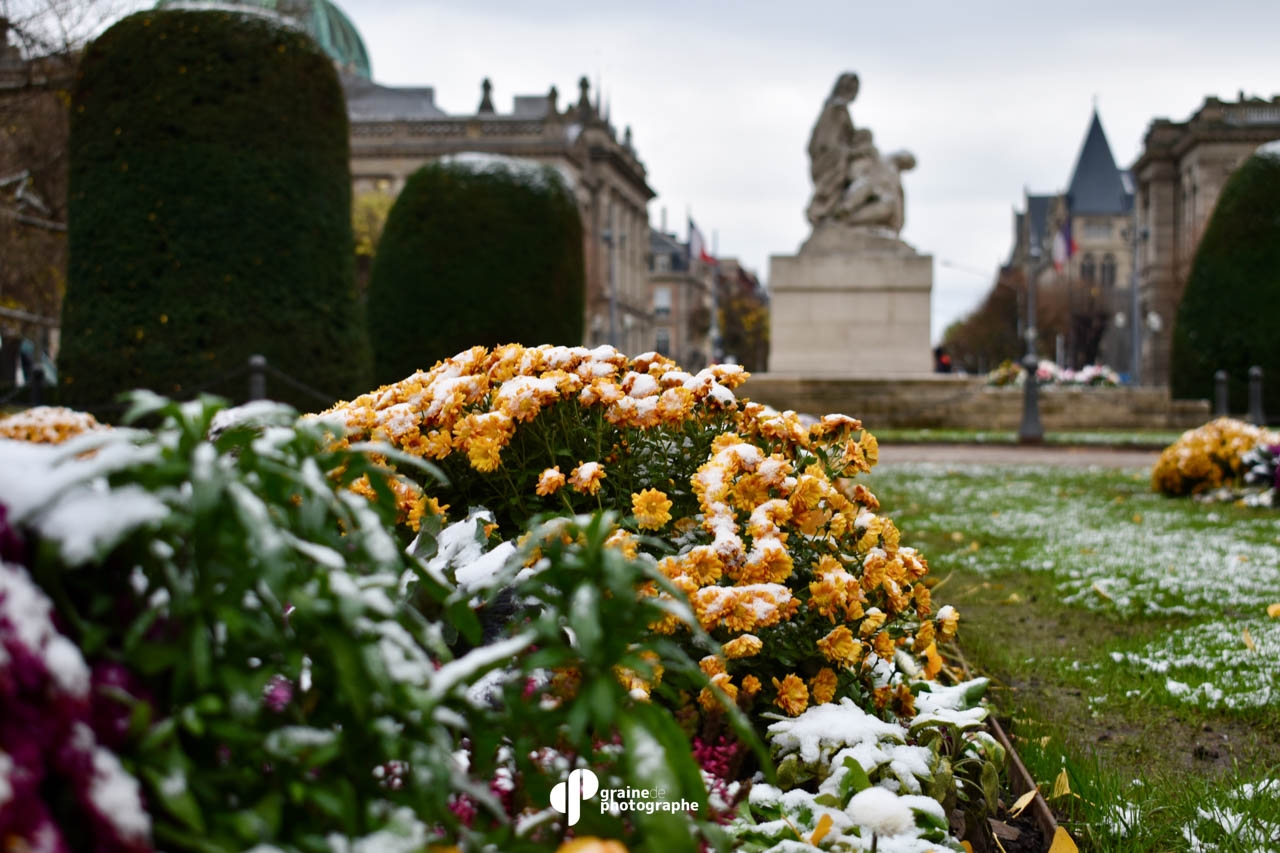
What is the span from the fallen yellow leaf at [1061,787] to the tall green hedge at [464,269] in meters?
13.9

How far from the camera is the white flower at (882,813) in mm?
2049

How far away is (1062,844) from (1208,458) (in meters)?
8.33

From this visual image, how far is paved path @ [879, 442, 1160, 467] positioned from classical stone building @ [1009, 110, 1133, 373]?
45132 millimetres

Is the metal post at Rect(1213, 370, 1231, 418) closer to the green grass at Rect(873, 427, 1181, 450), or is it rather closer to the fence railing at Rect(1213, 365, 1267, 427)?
the fence railing at Rect(1213, 365, 1267, 427)

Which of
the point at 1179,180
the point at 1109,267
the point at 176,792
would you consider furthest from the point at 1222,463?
the point at 1109,267

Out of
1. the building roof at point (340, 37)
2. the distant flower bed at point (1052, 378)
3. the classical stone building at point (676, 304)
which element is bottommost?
the distant flower bed at point (1052, 378)

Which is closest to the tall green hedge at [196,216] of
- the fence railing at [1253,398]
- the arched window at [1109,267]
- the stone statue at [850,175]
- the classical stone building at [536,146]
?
the stone statue at [850,175]

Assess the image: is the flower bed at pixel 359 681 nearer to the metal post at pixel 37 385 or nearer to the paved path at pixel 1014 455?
the paved path at pixel 1014 455

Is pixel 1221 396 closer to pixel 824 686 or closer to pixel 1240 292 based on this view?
pixel 1240 292

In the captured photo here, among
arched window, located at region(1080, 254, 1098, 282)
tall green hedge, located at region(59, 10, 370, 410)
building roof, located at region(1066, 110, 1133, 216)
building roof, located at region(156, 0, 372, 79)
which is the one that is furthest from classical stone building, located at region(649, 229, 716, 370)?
tall green hedge, located at region(59, 10, 370, 410)

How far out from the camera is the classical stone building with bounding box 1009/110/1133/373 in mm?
73812

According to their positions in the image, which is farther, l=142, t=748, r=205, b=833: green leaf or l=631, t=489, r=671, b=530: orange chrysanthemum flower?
l=631, t=489, r=671, b=530: orange chrysanthemum flower

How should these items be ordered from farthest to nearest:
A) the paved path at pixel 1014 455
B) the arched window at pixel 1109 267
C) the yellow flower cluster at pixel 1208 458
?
1. the arched window at pixel 1109 267
2. the paved path at pixel 1014 455
3. the yellow flower cluster at pixel 1208 458

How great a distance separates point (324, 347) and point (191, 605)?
1124 centimetres
